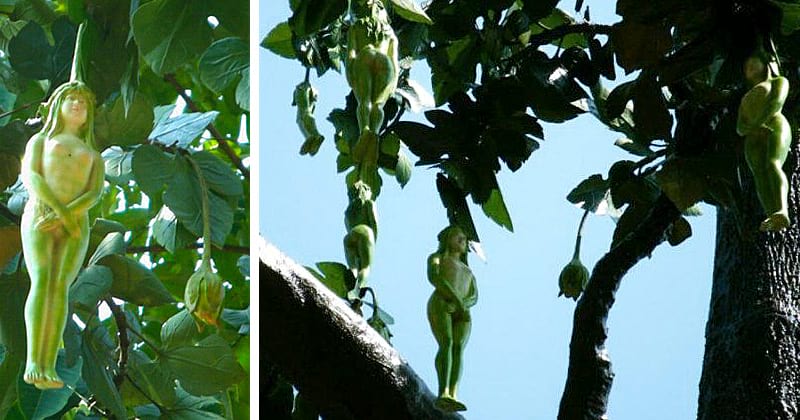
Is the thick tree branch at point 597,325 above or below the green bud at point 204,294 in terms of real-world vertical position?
above

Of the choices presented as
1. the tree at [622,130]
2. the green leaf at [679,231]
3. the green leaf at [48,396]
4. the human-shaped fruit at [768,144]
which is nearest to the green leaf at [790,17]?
the tree at [622,130]

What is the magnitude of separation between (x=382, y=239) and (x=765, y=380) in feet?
3.37

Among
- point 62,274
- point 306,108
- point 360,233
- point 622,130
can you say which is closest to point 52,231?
point 62,274

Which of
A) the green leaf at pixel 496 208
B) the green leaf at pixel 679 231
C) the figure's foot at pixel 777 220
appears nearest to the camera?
the figure's foot at pixel 777 220

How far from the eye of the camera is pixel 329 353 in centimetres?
50

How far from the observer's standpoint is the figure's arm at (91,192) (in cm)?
40

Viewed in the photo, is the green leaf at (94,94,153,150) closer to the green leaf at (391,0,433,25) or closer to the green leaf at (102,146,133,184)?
the green leaf at (102,146,133,184)

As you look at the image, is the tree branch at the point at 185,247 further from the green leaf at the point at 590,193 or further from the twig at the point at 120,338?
the green leaf at the point at 590,193

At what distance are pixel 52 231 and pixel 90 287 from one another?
79mm

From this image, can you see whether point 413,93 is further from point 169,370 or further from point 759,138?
point 759,138

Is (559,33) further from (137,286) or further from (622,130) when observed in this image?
(137,286)

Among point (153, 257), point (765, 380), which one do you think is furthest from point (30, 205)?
point (765, 380)

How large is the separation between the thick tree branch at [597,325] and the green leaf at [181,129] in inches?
8.2

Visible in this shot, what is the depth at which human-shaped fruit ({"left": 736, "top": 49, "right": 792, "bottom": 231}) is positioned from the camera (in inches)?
12.2
